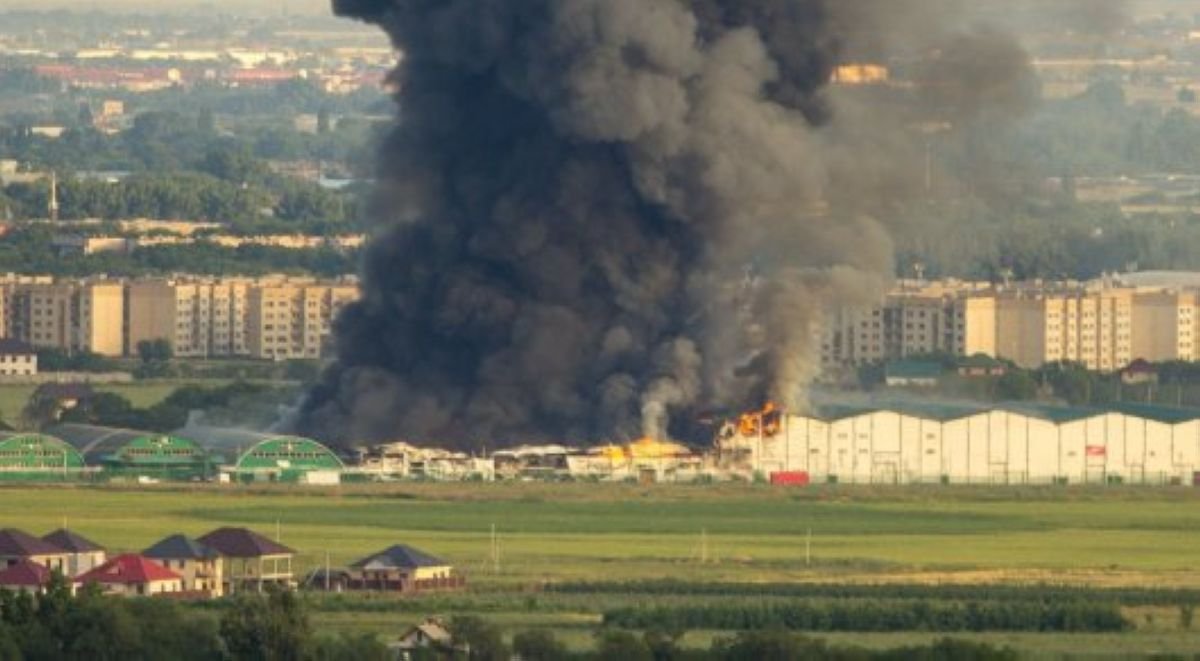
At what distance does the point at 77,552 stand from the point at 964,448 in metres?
22.4

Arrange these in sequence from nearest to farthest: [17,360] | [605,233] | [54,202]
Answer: [605,233], [17,360], [54,202]

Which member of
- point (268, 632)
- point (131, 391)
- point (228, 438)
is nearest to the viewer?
point (268, 632)

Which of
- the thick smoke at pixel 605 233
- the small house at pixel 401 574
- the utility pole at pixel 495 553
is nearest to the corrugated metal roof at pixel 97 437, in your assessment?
the thick smoke at pixel 605 233

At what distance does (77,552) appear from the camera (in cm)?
5978

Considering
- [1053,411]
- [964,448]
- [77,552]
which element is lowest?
[77,552]

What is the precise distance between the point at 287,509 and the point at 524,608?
14568 millimetres

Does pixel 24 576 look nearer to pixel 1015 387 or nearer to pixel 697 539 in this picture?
pixel 697 539

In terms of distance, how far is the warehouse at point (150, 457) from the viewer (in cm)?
7806

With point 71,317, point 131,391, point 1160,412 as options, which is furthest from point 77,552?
point 71,317

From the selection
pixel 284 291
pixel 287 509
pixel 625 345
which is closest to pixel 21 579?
pixel 287 509

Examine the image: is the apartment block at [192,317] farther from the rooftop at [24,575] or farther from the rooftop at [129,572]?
the rooftop at [24,575]

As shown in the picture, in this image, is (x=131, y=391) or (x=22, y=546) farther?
(x=131, y=391)

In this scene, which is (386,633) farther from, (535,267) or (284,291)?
(284,291)

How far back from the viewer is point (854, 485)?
256 feet
